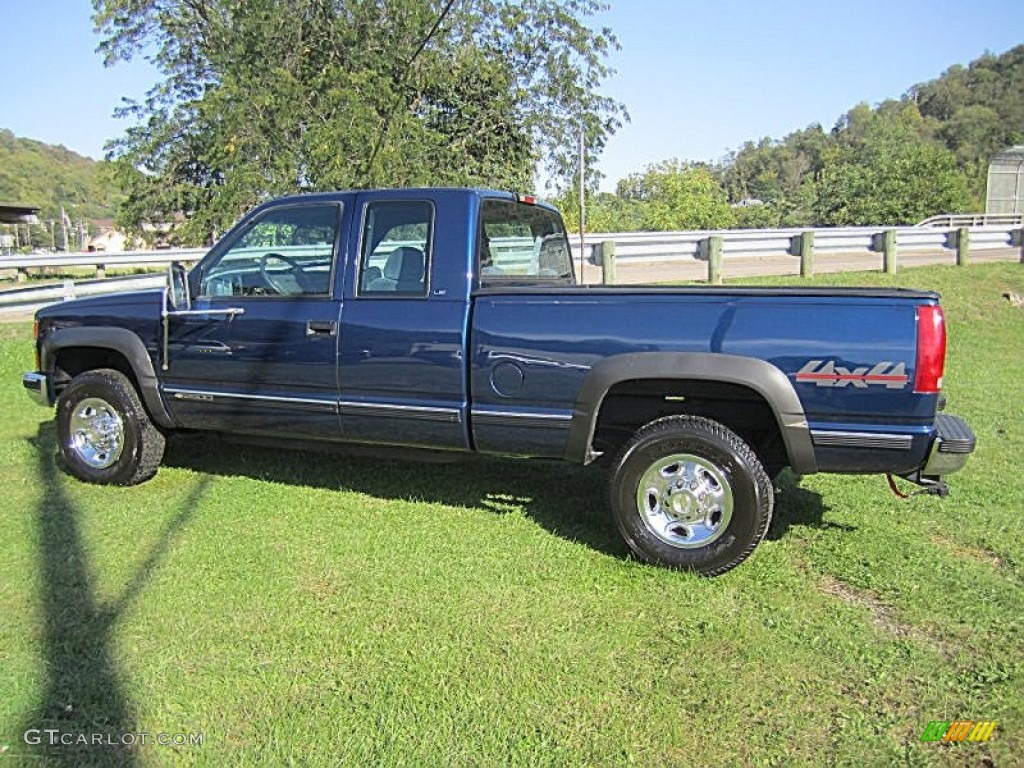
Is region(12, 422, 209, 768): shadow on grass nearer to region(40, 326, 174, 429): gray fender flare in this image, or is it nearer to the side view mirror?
region(40, 326, 174, 429): gray fender flare

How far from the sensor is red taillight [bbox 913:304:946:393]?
11.3 feet

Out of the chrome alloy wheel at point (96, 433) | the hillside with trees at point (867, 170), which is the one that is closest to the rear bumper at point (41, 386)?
the chrome alloy wheel at point (96, 433)

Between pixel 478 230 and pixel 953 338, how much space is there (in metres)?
9.44

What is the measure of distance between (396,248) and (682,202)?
167 ft

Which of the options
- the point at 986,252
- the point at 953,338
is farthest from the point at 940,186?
the point at 953,338

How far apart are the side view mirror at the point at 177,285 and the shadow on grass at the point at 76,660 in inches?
49.5

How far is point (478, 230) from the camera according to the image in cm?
445

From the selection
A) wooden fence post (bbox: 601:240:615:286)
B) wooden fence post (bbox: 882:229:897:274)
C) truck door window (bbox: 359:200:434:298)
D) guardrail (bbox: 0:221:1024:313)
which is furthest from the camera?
wooden fence post (bbox: 882:229:897:274)

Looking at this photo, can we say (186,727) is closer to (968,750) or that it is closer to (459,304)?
(459,304)

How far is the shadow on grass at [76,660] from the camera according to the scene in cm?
267

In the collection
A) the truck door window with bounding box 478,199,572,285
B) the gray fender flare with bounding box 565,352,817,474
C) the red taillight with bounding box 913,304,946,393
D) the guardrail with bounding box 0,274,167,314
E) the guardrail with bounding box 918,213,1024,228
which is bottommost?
the gray fender flare with bounding box 565,352,817,474

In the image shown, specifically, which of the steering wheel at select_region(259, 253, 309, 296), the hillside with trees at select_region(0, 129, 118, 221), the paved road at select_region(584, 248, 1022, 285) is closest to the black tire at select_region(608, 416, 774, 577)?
the steering wheel at select_region(259, 253, 309, 296)

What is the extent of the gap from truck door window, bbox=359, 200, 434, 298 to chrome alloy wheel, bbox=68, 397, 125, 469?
81.1 inches

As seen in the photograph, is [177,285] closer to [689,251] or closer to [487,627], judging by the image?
[487,627]
